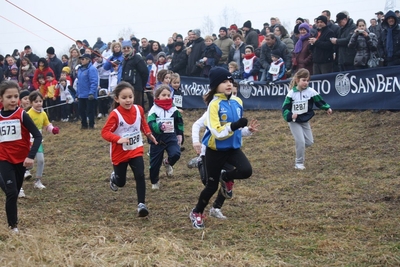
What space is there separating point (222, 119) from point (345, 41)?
8391 mm

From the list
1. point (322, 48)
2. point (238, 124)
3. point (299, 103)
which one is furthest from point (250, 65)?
point (238, 124)

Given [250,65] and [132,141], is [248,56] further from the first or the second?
[132,141]

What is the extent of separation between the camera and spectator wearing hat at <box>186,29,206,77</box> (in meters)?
18.3

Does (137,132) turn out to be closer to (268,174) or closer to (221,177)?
(221,177)

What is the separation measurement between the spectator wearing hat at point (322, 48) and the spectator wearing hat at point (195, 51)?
3793 mm

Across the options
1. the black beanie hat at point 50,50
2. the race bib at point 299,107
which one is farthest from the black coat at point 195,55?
the race bib at point 299,107

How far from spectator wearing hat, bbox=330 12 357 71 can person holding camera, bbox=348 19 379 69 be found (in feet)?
0.73

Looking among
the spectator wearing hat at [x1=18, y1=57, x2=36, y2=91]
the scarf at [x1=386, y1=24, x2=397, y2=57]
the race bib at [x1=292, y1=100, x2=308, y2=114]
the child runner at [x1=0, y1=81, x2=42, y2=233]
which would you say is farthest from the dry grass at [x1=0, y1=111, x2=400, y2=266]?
the spectator wearing hat at [x1=18, y1=57, x2=36, y2=91]

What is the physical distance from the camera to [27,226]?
7.67 meters

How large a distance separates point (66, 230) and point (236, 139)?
92.5 inches

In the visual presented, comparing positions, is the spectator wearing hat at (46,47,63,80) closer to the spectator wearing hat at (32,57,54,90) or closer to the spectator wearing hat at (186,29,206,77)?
the spectator wearing hat at (32,57,54,90)

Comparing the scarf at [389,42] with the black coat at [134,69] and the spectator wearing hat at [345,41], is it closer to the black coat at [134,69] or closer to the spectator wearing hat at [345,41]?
the spectator wearing hat at [345,41]

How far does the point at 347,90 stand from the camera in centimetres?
1521

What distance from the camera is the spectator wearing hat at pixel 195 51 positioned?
1827 cm
